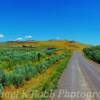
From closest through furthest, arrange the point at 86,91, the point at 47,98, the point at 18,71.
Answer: the point at 47,98 → the point at 86,91 → the point at 18,71

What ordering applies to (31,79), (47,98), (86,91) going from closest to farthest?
(47,98) → (86,91) → (31,79)

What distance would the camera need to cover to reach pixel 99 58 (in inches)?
2034

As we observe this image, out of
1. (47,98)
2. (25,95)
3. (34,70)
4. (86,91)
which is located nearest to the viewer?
(47,98)

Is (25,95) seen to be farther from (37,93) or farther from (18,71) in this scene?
(18,71)

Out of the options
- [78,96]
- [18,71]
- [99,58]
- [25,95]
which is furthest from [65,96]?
[99,58]

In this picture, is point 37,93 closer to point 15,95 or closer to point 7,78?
point 15,95

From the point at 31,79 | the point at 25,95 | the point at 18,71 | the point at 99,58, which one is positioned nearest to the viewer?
the point at 25,95

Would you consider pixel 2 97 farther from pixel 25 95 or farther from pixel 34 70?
pixel 34 70

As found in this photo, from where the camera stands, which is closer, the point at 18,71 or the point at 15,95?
the point at 15,95

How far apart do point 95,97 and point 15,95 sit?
13.7 ft

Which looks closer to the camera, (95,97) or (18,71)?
(95,97)

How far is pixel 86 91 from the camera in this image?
16.9 m

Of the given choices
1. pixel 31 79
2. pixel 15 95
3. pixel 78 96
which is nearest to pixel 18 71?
pixel 31 79

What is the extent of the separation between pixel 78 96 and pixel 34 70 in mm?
11128
